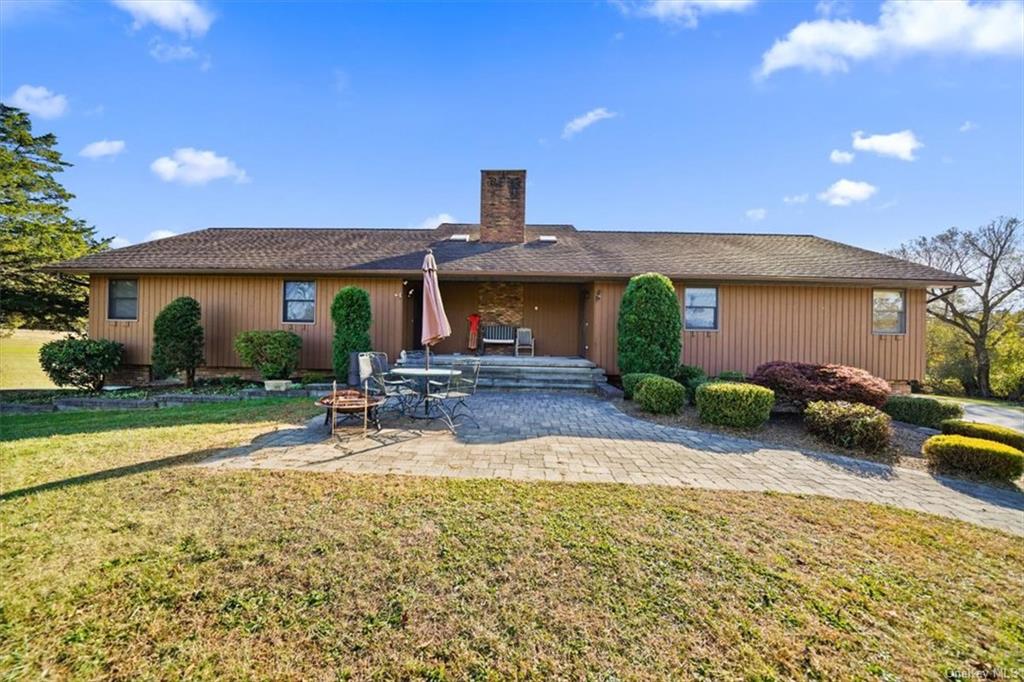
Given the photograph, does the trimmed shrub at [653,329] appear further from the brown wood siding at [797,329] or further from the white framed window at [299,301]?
the white framed window at [299,301]

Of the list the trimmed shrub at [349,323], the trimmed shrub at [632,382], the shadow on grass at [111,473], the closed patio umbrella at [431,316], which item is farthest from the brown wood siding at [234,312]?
the shadow on grass at [111,473]

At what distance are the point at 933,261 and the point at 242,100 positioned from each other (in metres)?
28.7

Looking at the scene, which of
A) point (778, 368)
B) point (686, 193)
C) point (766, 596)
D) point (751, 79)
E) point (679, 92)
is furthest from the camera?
point (686, 193)

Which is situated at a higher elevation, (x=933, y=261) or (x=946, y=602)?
(x=933, y=261)

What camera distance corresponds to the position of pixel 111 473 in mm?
3773

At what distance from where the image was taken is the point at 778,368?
7.00 meters

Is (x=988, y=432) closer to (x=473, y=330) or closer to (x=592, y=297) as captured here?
(x=592, y=297)

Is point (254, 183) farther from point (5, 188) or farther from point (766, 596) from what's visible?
point (766, 596)

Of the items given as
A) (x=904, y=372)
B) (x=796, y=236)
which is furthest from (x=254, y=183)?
(x=904, y=372)

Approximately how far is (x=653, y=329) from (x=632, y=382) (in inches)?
58.5

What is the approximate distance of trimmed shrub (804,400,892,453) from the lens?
17.4 feet

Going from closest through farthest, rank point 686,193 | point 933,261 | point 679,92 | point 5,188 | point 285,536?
point 285,536, point 679,92, point 686,193, point 5,188, point 933,261

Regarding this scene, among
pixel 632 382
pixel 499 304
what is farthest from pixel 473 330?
pixel 632 382

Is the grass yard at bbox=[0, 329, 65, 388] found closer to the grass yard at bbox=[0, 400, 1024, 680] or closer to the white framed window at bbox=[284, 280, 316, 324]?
the white framed window at bbox=[284, 280, 316, 324]
